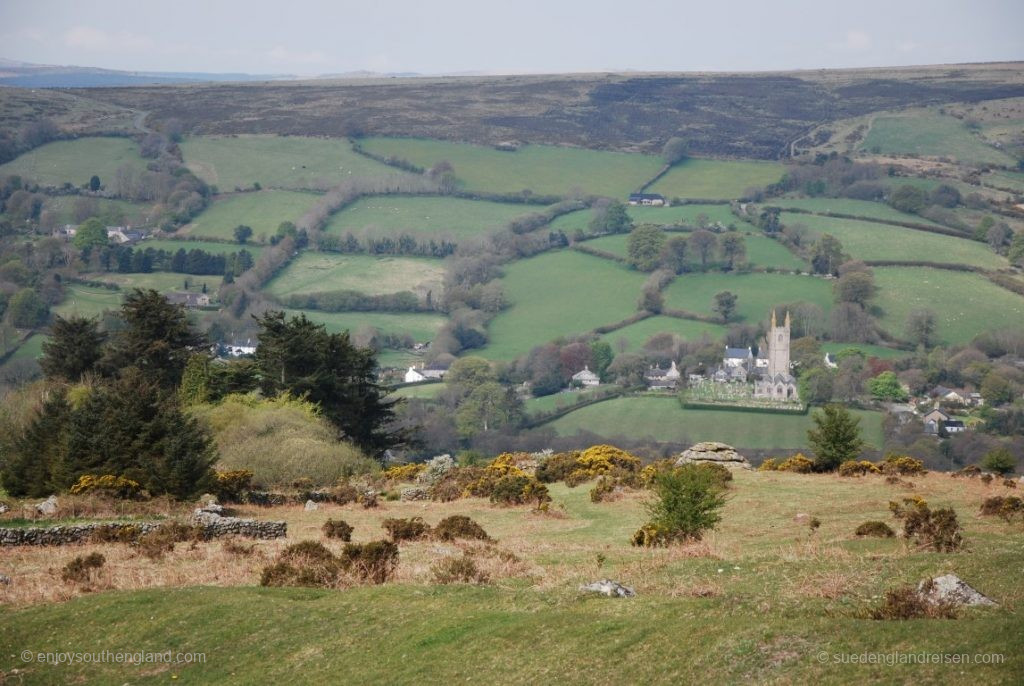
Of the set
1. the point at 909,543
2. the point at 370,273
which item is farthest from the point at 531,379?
the point at 909,543

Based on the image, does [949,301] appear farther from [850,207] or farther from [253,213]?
[253,213]

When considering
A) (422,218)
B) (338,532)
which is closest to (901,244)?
(422,218)

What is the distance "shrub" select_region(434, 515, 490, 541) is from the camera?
28719 mm

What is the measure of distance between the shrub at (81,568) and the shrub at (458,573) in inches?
279

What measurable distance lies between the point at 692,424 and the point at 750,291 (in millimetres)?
50089

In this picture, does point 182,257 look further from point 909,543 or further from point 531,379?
point 909,543

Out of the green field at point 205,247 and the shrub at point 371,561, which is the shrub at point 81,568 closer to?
the shrub at point 371,561

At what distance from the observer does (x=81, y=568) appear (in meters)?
23.7

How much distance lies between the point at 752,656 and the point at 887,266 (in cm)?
14485

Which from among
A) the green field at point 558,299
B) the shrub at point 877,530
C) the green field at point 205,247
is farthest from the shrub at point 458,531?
the green field at point 205,247

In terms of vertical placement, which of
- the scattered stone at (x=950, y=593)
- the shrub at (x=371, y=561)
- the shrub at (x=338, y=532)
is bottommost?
the shrub at (x=338, y=532)

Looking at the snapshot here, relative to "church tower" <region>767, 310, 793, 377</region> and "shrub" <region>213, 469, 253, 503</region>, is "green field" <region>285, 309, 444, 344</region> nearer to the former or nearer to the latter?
"church tower" <region>767, 310, 793, 377</region>

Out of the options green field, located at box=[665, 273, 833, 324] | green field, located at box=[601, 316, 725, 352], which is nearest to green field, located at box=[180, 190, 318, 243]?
green field, located at box=[601, 316, 725, 352]

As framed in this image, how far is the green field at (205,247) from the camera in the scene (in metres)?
170
